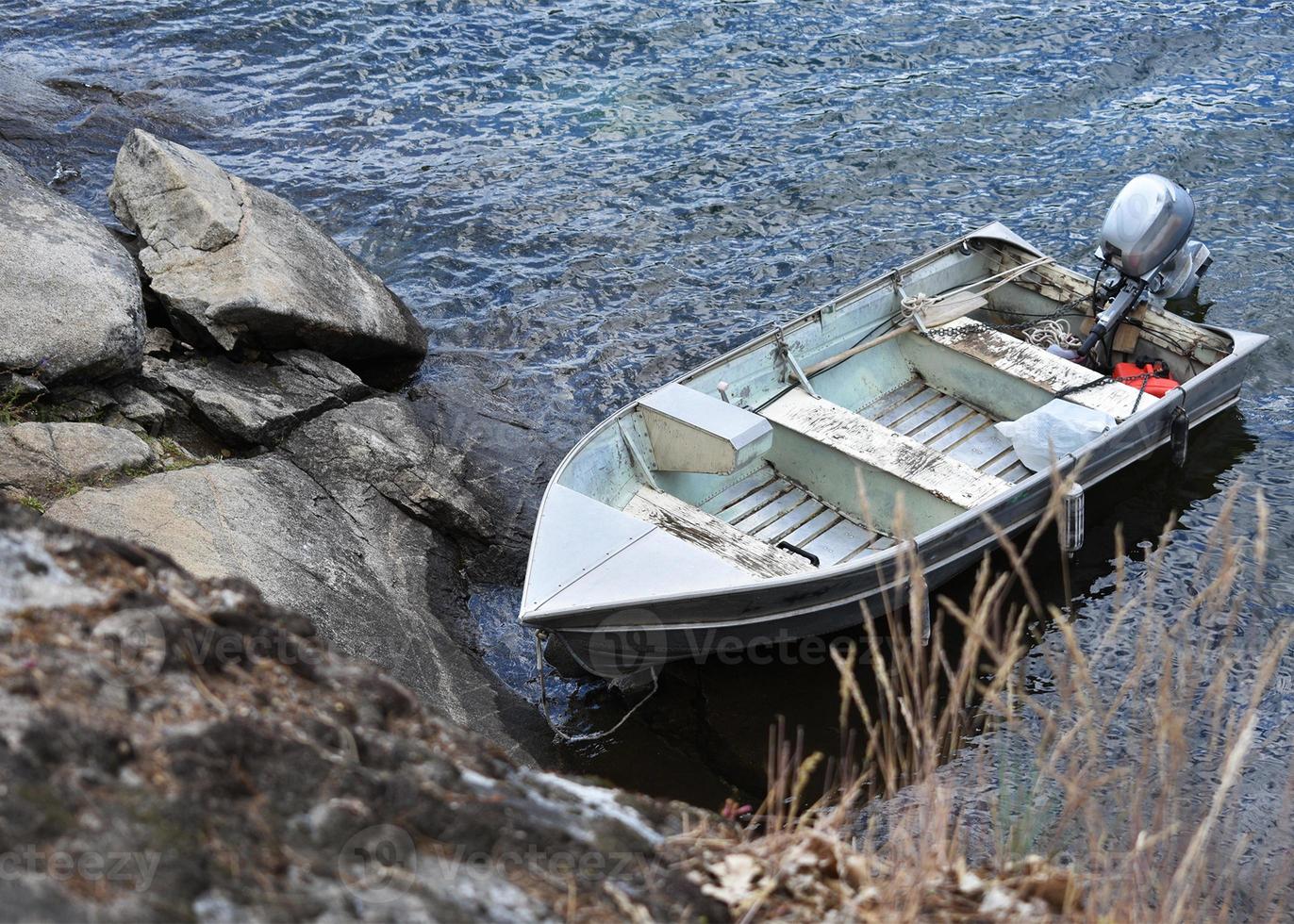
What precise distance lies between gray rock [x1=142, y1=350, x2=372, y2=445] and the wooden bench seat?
5064mm

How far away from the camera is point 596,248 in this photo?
11.9 m

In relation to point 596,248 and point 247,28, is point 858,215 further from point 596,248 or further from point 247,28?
point 247,28

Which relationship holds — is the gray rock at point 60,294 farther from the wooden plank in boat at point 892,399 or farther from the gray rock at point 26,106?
the wooden plank in boat at point 892,399

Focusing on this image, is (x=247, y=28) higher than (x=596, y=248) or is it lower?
higher

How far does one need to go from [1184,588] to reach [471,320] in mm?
6700

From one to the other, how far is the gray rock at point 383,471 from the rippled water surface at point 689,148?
27.3 inches

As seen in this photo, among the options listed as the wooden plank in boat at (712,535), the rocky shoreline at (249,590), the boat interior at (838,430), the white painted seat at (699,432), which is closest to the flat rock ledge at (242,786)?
the rocky shoreline at (249,590)

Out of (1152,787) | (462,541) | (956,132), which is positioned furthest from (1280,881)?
(956,132)

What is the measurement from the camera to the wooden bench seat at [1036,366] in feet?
28.7

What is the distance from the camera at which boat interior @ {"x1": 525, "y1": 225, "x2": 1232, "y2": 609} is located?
692 cm

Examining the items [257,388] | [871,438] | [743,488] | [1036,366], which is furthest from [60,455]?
[1036,366]

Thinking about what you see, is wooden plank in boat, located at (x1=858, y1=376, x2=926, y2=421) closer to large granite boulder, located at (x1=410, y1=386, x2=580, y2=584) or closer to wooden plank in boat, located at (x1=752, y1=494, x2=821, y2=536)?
wooden plank in boat, located at (x1=752, y1=494, x2=821, y2=536)

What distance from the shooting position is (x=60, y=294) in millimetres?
7461

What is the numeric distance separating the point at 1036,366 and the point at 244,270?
6497 mm
